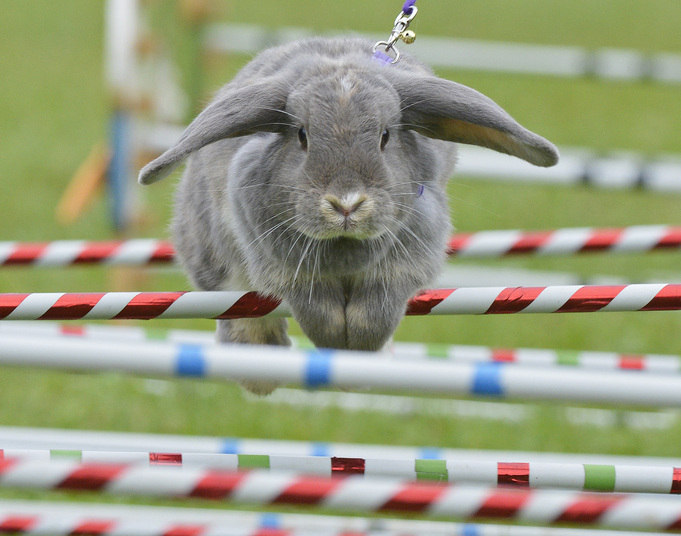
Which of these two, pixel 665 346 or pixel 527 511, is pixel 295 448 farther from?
pixel 665 346

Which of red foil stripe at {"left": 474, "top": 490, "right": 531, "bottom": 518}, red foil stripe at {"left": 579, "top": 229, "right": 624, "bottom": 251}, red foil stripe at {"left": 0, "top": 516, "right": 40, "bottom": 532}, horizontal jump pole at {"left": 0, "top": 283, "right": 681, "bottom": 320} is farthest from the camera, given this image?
red foil stripe at {"left": 579, "top": 229, "right": 624, "bottom": 251}

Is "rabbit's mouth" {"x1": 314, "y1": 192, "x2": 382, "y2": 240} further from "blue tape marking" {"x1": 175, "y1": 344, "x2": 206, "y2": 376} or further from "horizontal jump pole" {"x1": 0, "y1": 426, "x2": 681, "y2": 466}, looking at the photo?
"horizontal jump pole" {"x1": 0, "y1": 426, "x2": 681, "y2": 466}

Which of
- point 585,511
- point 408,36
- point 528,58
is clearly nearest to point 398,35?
point 408,36

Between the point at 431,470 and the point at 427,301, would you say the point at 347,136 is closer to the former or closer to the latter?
the point at 427,301

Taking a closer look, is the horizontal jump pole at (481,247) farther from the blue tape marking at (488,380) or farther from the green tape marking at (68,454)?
the blue tape marking at (488,380)

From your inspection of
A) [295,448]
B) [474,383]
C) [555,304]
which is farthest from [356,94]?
[295,448]

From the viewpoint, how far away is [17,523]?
7.63ft

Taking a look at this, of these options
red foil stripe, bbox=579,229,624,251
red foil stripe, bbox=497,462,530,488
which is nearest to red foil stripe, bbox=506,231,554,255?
red foil stripe, bbox=579,229,624,251

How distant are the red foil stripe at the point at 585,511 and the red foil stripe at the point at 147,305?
0.80 m

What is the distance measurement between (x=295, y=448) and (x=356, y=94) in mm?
1386

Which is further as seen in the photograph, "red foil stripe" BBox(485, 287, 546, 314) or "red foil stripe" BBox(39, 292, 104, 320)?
"red foil stripe" BBox(485, 287, 546, 314)

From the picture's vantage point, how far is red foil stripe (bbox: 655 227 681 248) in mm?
2742

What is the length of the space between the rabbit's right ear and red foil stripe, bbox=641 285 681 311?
0.81 meters

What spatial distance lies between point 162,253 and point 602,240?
124 centimetres
